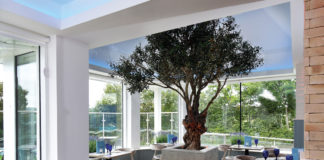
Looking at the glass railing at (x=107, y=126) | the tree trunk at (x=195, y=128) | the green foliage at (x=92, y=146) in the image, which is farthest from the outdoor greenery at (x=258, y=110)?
the green foliage at (x=92, y=146)

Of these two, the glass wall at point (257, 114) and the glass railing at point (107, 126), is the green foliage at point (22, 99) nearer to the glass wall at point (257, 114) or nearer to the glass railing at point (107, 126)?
the glass railing at point (107, 126)

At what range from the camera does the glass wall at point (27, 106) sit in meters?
2.96

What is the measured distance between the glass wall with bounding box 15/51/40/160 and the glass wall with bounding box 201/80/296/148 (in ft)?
25.5

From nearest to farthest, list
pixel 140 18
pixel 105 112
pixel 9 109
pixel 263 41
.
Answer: pixel 140 18, pixel 9 109, pixel 105 112, pixel 263 41

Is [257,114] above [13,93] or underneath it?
underneath

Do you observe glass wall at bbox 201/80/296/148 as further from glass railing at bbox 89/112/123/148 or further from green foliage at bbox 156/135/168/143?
glass railing at bbox 89/112/123/148

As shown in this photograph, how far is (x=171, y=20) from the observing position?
3.00 metres

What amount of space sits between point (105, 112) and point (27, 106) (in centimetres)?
512

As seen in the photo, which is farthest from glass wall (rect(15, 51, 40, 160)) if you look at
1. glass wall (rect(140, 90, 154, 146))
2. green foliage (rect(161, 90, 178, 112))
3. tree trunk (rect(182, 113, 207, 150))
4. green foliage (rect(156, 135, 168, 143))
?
green foliage (rect(161, 90, 178, 112))

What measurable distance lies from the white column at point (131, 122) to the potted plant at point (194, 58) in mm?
3415

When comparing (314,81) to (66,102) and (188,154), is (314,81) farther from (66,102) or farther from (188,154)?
(188,154)

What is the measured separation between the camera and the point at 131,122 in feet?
29.3

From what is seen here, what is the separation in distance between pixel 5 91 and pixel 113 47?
209 inches

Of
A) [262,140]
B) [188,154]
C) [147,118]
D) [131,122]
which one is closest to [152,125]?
[147,118]
